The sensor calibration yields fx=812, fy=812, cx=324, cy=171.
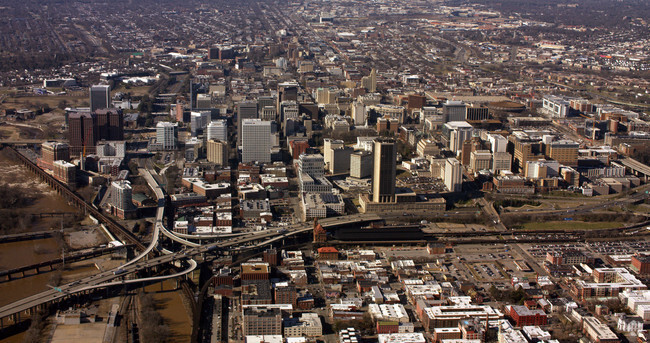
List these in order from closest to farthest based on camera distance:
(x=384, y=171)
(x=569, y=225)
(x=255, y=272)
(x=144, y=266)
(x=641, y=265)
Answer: (x=255, y=272) < (x=144, y=266) < (x=641, y=265) < (x=384, y=171) < (x=569, y=225)

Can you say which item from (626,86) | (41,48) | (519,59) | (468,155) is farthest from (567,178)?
(41,48)

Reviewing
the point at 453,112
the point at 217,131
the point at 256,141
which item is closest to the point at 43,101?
the point at 217,131

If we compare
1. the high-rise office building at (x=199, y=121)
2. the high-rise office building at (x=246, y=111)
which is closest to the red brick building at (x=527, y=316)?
the high-rise office building at (x=246, y=111)

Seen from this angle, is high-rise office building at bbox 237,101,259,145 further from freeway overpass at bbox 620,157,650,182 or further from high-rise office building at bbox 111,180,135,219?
freeway overpass at bbox 620,157,650,182

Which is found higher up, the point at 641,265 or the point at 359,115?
the point at 359,115

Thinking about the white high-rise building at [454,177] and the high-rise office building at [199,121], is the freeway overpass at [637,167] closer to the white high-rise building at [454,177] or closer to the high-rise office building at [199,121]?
the white high-rise building at [454,177]

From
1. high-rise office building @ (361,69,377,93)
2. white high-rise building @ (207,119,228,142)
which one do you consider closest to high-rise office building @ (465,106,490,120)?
high-rise office building @ (361,69,377,93)

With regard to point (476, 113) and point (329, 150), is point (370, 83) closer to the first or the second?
→ point (476, 113)
